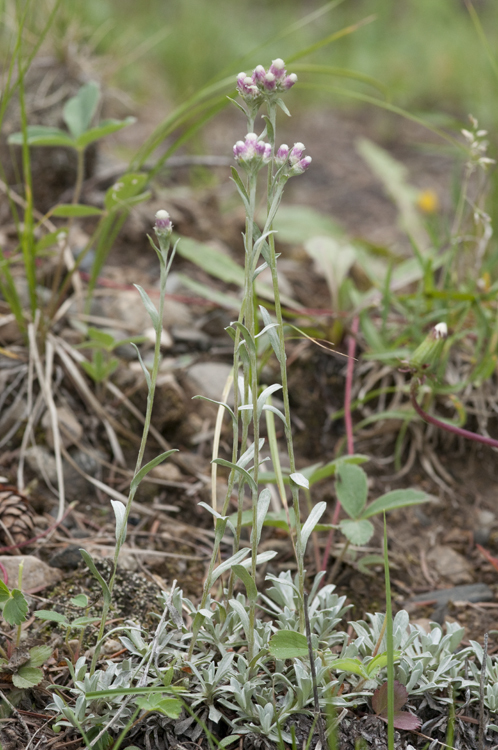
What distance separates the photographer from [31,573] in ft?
4.67

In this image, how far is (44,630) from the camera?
4.39 feet

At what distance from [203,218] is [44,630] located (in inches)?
80.3

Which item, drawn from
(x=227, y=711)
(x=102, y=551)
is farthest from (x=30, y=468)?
(x=227, y=711)

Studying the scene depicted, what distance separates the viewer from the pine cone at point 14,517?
4.95 feet

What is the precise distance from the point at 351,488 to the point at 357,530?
0.12m

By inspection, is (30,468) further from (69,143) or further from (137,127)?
(137,127)

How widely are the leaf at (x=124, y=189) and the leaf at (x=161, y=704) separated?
123 cm

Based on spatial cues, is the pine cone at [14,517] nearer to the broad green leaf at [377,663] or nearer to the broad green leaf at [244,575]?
the broad green leaf at [244,575]

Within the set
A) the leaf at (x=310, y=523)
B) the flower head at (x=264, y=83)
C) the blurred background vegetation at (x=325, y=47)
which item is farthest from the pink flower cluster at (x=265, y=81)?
the blurred background vegetation at (x=325, y=47)

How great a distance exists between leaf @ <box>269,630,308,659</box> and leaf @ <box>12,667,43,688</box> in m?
0.43

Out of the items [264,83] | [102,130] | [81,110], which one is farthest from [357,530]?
[81,110]

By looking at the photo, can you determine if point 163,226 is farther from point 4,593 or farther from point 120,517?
point 4,593

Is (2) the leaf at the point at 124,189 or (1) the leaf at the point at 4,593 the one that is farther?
(2) the leaf at the point at 124,189

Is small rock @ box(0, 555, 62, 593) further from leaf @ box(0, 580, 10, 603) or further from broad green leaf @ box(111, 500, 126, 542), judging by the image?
broad green leaf @ box(111, 500, 126, 542)
